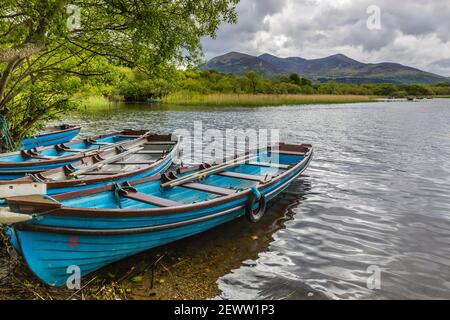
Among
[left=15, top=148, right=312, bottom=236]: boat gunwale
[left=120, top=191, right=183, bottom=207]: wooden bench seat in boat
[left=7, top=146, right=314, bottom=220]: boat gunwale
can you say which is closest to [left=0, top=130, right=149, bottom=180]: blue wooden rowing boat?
[left=7, top=146, right=314, bottom=220]: boat gunwale

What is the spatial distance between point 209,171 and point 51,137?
11.6m

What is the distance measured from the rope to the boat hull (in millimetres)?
7332

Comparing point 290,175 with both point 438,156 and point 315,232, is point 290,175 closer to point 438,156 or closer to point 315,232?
point 315,232

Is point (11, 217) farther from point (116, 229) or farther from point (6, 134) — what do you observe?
point (6, 134)

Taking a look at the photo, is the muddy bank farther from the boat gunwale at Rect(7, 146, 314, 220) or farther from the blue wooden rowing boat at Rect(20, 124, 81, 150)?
the blue wooden rowing boat at Rect(20, 124, 81, 150)

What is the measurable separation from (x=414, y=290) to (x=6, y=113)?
12.9m

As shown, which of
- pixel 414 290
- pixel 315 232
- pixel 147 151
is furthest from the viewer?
pixel 147 151

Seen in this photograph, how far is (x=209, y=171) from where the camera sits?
30.9 feet

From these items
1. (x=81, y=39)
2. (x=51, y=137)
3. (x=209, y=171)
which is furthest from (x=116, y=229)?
(x=51, y=137)

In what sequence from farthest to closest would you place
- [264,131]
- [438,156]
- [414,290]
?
[264,131] → [438,156] → [414,290]

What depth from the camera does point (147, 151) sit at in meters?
14.2

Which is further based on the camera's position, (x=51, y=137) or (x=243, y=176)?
(x=51, y=137)

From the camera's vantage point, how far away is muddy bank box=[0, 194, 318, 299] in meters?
4.94
